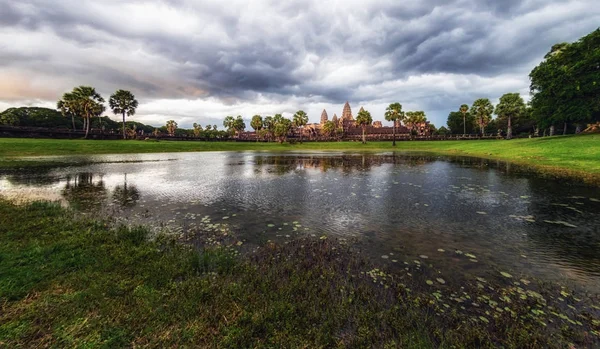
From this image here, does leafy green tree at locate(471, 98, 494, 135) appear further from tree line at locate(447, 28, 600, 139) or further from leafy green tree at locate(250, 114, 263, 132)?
leafy green tree at locate(250, 114, 263, 132)

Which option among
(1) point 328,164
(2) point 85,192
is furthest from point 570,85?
(2) point 85,192

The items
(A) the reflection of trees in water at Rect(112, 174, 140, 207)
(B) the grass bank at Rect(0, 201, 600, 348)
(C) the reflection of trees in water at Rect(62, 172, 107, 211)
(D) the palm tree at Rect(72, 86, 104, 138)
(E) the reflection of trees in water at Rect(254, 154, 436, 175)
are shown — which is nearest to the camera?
(B) the grass bank at Rect(0, 201, 600, 348)

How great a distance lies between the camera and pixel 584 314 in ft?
14.9

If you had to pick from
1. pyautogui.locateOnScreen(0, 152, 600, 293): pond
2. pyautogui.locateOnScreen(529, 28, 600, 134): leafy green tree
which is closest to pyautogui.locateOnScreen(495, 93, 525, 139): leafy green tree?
pyautogui.locateOnScreen(529, 28, 600, 134): leafy green tree

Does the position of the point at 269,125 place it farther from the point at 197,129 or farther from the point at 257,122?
the point at 197,129

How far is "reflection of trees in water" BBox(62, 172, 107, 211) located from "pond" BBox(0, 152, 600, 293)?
46 millimetres

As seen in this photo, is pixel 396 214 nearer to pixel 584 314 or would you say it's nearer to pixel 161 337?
pixel 584 314

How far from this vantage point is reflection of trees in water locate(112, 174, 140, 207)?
1260 centimetres

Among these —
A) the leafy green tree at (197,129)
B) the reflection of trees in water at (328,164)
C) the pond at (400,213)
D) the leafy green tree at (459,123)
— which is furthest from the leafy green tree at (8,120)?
the leafy green tree at (459,123)

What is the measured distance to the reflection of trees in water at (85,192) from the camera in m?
12.2

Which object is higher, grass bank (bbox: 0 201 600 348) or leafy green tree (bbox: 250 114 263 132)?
leafy green tree (bbox: 250 114 263 132)

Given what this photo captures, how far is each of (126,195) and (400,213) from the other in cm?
1441

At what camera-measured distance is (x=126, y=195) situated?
46.7ft

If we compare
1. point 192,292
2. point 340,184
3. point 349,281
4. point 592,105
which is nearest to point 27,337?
point 192,292
